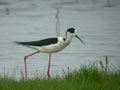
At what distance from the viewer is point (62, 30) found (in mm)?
15023

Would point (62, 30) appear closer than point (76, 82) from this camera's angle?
Result: No

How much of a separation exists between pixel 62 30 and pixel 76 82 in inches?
271

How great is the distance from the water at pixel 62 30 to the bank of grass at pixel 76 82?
1.68ft

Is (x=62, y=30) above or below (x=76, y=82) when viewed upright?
above

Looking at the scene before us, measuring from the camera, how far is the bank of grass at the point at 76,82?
25.6 feet

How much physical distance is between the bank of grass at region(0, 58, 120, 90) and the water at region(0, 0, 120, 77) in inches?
20.2

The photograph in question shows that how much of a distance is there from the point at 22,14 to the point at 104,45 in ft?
17.7

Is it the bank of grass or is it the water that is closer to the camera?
the bank of grass

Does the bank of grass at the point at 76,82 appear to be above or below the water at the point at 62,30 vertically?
below

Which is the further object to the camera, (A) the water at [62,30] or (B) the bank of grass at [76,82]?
(A) the water at [62,30]

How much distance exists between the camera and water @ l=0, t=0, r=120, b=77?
11297 millimetres

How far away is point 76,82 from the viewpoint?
8234 millimetres

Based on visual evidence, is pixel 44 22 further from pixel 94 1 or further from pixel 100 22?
pixel 94 1

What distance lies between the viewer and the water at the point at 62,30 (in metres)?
11.3
